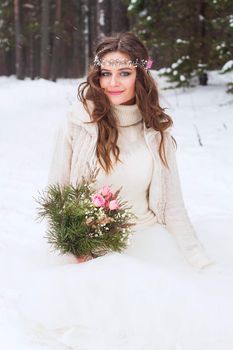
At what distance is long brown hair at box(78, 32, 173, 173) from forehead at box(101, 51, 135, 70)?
2 cm

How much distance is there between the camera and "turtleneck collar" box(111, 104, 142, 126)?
3469 millimetres

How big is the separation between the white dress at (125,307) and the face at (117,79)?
1073 millimetres

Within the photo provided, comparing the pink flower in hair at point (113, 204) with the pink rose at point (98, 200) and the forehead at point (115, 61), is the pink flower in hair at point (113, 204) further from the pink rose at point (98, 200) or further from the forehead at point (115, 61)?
the forehead at point (115, 61)

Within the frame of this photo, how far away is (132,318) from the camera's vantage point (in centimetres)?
277

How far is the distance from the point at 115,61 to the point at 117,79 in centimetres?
12

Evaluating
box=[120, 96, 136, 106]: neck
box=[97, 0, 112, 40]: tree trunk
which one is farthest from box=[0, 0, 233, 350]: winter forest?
box=[97, 0, 112, 40]: tree trunk

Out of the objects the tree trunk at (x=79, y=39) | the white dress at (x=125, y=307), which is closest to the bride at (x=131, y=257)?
the white dress at (x=125, y=307)

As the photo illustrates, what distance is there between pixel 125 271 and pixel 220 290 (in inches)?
21.8

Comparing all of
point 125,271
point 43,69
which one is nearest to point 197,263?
point 125,271

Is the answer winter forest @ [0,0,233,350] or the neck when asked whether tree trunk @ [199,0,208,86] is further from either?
the neck

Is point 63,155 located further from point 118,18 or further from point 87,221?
point 118,18

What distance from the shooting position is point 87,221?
9.43ft

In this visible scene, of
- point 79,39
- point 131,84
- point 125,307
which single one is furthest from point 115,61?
point 79,39

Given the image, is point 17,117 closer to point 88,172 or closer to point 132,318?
point 88,172
